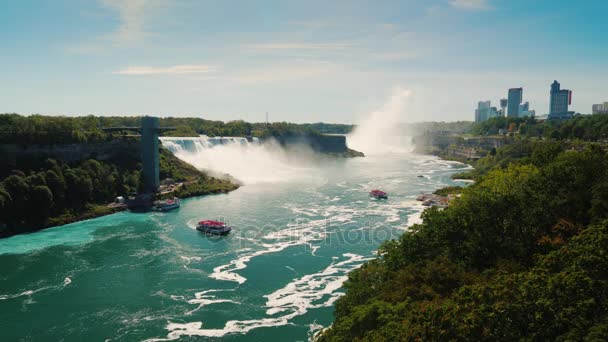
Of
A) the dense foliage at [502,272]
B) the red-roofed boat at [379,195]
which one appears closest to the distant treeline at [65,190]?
the red-roofed boat at [379,195]

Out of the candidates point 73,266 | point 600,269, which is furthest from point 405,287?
point 73,266

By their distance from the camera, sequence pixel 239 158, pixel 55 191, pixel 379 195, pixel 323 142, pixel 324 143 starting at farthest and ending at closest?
pixel 324 143 < pixel 323 142 < pixel 239 158 < pixel 379 195 < pixel 55 191

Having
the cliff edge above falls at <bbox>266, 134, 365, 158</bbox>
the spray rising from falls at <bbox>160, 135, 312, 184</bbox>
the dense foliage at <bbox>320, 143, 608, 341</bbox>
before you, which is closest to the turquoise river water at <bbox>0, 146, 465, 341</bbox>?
the dense foliage at <bbox>320, 143, 608, 341</bbox>

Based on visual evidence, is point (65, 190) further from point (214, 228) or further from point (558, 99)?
point (558, 99)

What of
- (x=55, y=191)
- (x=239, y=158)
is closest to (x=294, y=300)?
(x=55, y=191)

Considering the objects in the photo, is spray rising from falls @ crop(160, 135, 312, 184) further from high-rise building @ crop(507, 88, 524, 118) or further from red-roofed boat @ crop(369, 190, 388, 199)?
high-rise building @ crop(507, 88, 524, 118)

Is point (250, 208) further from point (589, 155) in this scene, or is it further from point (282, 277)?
point (589, 155)
